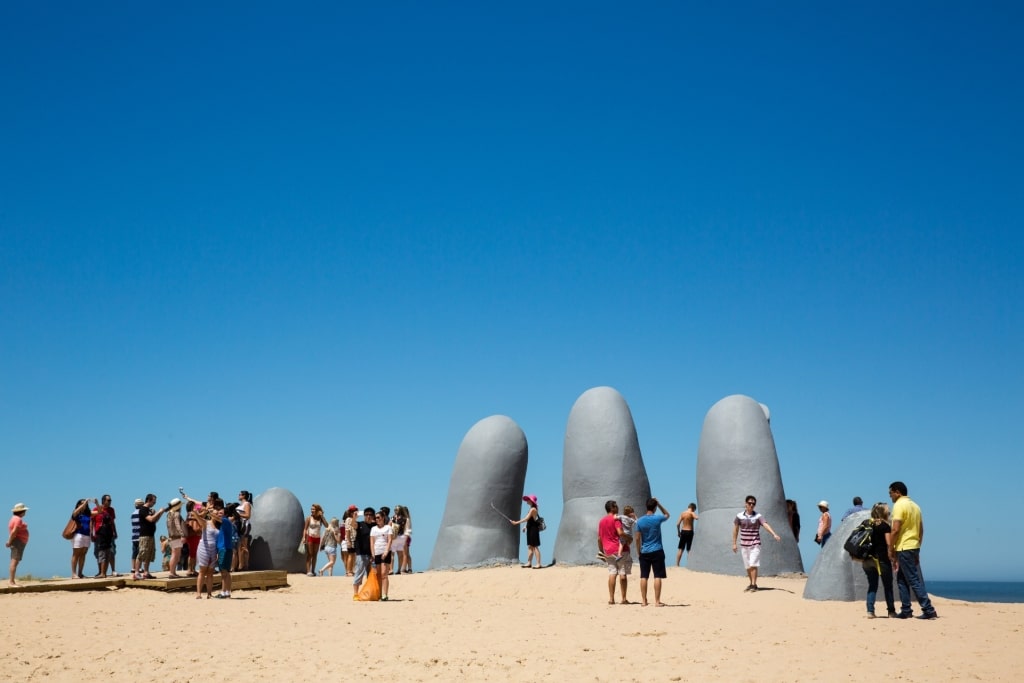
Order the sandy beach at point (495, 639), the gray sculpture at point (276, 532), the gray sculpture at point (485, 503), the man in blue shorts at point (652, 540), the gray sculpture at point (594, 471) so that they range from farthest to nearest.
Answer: the gray sculpture at point (276, 532)
the gray sculpture at point (485, 503)
the gray sculpture at point (594, 471)
the man in blue shorts at point (652, 540)
the sandy beach at point (495, 639)

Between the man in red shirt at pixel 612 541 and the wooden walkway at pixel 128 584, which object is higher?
the man in red shirt at pixel 612 541

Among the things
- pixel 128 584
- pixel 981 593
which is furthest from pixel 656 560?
pixel 981 593

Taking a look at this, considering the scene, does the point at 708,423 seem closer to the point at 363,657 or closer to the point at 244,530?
the point at 244,530

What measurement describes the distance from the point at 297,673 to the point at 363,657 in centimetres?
87

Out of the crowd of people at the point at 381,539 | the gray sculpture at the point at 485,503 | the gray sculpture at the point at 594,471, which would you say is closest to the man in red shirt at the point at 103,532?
the crowd of people at the point at 381,539

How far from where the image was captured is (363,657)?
27.1ft

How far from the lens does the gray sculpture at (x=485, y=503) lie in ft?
58.7

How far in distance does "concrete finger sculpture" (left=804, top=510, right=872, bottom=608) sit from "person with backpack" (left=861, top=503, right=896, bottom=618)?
1.59m

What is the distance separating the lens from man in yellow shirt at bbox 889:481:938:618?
412 inches

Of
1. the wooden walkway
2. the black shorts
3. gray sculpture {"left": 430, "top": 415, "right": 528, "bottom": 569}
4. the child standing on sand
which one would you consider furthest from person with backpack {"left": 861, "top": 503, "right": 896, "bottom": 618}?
the wooden walkway

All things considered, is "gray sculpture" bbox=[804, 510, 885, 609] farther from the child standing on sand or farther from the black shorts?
the child standing on sand

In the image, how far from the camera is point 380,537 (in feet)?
41.3

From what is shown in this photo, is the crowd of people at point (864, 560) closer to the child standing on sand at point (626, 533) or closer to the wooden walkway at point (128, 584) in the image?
the child standing on sand at point (626, 533)

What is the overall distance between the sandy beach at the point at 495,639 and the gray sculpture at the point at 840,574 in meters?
0.35
